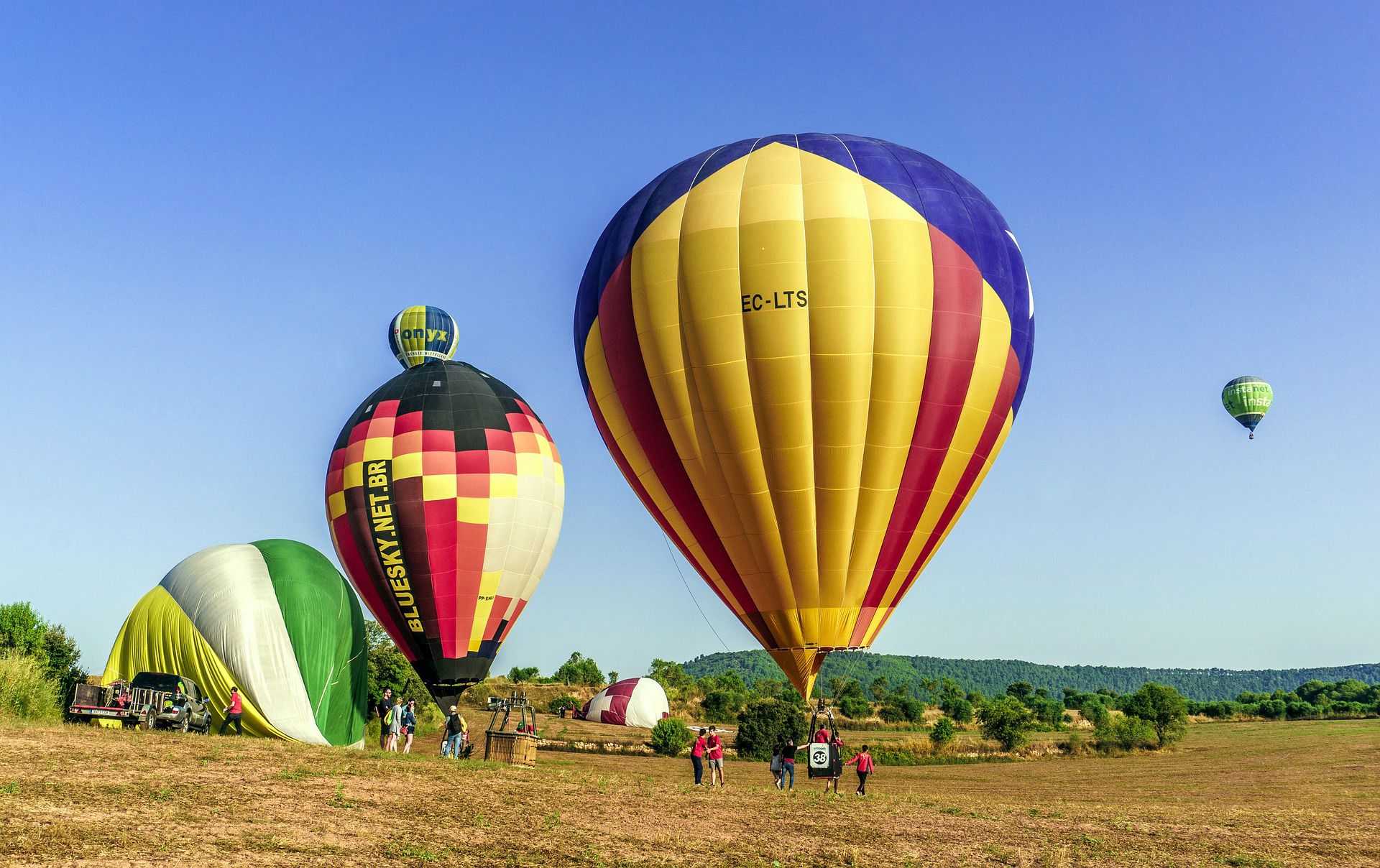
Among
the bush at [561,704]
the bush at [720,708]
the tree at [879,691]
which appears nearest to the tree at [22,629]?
the bush at [561,704]

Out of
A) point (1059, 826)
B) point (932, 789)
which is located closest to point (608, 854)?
point (1059, 826)

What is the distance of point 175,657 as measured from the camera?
30797 millimetres

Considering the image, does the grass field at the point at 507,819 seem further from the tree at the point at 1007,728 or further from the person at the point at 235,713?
the tree at the point at 1007,728

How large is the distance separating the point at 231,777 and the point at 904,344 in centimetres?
1654

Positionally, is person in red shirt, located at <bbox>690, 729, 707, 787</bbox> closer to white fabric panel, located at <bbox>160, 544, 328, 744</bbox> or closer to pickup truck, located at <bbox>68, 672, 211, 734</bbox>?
Result: white fabric panel, located at <bbox>160, 544, 328, 744</bbox>

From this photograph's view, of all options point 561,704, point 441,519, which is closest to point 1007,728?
point 561,704

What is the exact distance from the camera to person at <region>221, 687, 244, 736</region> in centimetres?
2920

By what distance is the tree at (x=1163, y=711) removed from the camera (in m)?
64.3

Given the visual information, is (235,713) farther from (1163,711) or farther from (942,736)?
(1163,711)

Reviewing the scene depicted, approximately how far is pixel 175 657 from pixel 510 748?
34.3 ft

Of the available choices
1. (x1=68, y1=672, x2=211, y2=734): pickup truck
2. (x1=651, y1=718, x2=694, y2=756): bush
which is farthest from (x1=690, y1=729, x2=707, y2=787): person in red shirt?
(x1=651, y1=718, x2=694, y2=756): bush

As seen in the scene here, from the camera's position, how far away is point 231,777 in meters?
19.4

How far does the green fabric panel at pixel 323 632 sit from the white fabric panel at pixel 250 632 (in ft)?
1.02

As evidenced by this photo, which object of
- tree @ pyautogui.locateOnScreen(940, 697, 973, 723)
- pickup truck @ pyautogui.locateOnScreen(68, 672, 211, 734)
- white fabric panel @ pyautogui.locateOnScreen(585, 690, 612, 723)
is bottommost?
tree @ pyautogui.locateOnScreen(940, 697, 973, 723)
